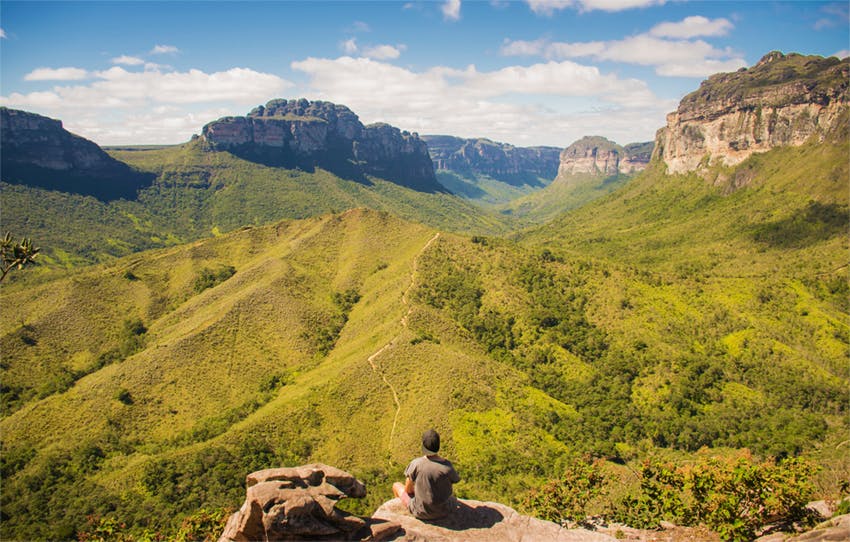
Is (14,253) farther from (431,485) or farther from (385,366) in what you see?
(385,366)

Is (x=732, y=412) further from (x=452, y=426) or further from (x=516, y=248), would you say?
(x=516, y=248)

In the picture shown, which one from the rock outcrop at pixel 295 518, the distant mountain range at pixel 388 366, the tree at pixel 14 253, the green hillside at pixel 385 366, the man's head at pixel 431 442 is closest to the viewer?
the rock outcrop at pixel 295 518

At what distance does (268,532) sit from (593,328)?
91.3 m

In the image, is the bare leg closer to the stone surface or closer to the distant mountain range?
the stone surface

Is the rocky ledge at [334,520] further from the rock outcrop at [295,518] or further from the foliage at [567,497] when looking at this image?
the foliage at [567,497]

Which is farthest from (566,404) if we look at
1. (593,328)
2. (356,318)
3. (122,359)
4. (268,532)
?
(122,359)

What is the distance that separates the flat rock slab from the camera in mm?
18297

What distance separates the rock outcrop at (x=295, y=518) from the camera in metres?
17.3

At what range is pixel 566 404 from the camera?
8175 cm

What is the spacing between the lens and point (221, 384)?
80.9 meters

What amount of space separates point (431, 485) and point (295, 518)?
5.10 m

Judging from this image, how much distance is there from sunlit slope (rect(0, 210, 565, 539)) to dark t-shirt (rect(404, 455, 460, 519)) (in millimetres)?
41502

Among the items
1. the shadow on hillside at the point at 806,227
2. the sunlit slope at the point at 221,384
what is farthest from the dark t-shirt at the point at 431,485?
the shadow on hillside at the point at 806,227

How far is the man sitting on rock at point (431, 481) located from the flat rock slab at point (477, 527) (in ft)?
1.72
